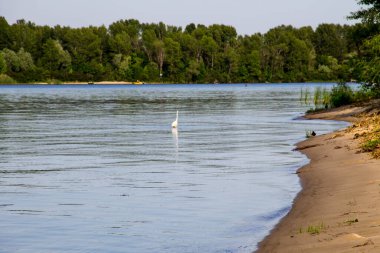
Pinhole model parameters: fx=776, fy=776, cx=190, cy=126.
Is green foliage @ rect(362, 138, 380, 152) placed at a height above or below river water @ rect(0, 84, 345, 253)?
above

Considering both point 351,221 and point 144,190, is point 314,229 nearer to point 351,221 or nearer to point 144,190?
point 351,221

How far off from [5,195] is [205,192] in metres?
5.28

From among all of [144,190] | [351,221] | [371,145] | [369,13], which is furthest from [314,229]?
[369,13]

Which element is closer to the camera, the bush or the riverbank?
the riverbank

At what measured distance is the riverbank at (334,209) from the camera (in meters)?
12.6

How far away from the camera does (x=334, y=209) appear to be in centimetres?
1592

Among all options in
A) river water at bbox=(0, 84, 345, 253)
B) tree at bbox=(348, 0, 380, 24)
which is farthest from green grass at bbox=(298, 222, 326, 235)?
tree at bbox=(348, 0, 380, 24)

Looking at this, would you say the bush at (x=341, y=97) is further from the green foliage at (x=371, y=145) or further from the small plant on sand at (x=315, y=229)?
the small plant on sand at (x=315, y=229)

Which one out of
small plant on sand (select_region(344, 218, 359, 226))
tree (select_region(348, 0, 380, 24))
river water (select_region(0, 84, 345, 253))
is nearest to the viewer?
small plant on sand (select_region(344, 218, 359, 226))

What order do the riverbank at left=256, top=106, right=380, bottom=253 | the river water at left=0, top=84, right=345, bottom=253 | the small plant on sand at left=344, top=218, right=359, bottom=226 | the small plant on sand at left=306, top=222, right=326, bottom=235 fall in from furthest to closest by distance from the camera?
1. the river water at left=0, top=84, right=345, bottom=253
2. the small plant on sand at left=344, top=218, right=359, bottom=226
3. the small plant on sand at left=306, top=222, right=326, bottom=235
4. the riverbank at left=256, top=106, right=380, bottom=253

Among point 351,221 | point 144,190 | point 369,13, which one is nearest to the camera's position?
point 351,221

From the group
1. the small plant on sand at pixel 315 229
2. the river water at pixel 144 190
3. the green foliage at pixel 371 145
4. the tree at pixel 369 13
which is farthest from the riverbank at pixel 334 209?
→ the tree at pixel 369 13

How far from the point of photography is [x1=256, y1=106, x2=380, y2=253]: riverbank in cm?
1262

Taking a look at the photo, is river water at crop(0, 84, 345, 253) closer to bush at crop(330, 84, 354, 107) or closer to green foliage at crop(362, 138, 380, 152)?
green foliage at crop(362, 138, 380, 152)
